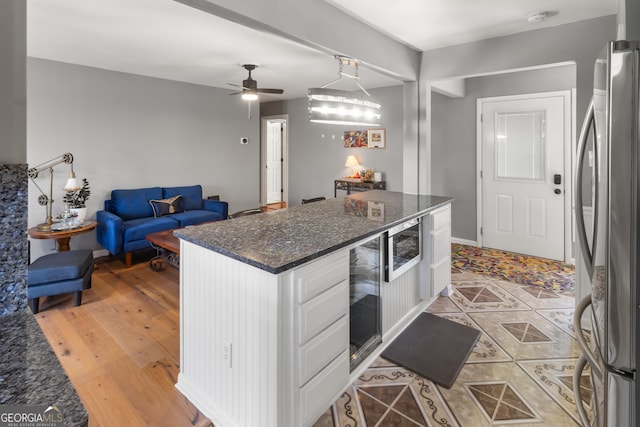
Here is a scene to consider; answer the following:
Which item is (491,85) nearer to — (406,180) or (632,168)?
(406,180)

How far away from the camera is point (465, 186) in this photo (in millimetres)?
5285

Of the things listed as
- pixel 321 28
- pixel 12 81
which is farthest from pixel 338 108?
pixel 12 81

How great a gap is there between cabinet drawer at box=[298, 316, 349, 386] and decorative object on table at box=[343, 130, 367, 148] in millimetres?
4715

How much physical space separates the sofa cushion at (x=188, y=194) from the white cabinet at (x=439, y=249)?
3899 mm

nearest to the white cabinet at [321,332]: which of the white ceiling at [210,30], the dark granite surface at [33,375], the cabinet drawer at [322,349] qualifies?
the cabinet drawer at [322,349]

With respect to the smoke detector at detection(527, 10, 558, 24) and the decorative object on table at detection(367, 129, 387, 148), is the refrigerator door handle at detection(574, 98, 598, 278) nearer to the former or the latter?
the smoke detector at detection(527, 10, 558, 24)

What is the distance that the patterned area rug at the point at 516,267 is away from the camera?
3.81 m

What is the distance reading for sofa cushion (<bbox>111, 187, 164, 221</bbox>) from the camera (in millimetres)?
4738

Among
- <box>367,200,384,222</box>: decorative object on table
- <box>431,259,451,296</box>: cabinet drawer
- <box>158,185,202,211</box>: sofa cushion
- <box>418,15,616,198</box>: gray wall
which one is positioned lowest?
<box>431,259,451,296</box>: cabinet drawer

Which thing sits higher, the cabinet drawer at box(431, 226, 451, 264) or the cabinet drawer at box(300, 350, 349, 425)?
the cabinet drawer at box(431, 226, 451, 264)

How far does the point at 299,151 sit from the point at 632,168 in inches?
255

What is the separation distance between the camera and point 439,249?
3133 millimetres

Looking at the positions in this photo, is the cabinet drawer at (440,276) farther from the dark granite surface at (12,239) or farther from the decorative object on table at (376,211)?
the dark granite surface at (12,239)

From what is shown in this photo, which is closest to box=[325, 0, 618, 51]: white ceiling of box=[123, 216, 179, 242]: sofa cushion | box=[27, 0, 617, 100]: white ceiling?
box=[27, 0, 617, 100]: white ceiling
